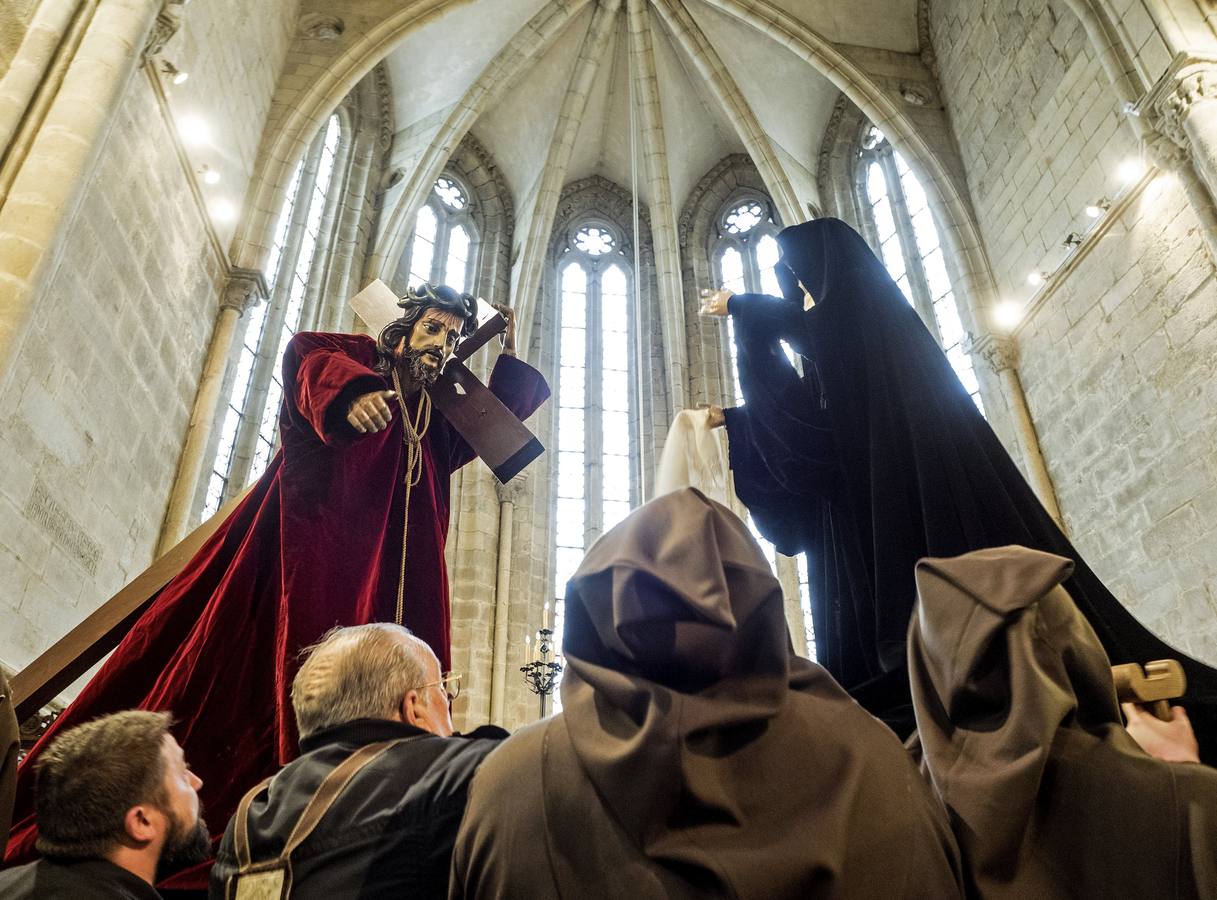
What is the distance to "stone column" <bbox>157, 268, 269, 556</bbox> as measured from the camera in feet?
22.0

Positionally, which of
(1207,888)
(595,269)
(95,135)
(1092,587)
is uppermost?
(595,269)

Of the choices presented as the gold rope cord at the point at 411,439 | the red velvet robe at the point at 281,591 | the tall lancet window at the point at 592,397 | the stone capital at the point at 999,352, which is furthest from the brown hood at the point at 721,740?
the tall lancet window at the point at 592,397

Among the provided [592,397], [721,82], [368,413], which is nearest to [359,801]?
[368,413]

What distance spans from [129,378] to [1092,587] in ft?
19.8

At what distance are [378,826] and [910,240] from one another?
35.3 ft

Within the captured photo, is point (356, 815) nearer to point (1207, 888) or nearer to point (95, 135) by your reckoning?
point (1207, 888)

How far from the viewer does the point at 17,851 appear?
1.90 metres

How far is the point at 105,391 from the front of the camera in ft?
18.6

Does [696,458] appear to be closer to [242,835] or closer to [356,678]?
[356,678]

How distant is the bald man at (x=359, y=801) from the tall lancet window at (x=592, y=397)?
10255 millimetres

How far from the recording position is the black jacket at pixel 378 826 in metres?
1.22

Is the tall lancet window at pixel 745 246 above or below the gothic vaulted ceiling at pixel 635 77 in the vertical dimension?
below

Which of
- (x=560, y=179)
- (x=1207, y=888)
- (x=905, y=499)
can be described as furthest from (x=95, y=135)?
(x=560, y=179)

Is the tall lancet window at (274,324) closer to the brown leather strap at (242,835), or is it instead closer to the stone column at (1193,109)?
the brown leather strap at (242,835)
